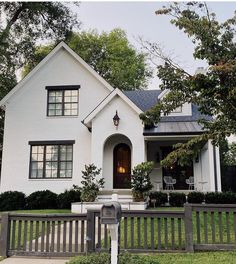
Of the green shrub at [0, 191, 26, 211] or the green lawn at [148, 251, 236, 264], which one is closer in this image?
the green lawn at [148, 251, 236, 264]

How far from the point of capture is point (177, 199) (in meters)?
13.5

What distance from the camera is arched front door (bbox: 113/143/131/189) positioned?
607 inches

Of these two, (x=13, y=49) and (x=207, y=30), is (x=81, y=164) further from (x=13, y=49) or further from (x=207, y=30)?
(x=13, y=49)

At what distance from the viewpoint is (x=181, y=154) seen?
867 cm

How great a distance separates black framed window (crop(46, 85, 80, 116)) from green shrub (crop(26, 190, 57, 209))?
4.33m

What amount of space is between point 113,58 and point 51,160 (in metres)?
20.6

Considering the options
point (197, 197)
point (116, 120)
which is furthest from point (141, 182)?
point (116, 120)

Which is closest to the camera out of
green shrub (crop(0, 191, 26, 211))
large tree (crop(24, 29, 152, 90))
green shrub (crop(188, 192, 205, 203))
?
green shrub (crop(188, 192, 205, 203))

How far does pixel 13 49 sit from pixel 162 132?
1453 cm

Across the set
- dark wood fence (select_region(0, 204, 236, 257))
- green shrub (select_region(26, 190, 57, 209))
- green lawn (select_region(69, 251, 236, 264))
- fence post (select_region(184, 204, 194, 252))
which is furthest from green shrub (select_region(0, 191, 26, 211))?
fence post (select_region(184, 204, 194, 252))

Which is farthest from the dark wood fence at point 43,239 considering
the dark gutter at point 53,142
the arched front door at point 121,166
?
the dark gutter at point 53,142

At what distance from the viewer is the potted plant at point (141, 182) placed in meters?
12.4

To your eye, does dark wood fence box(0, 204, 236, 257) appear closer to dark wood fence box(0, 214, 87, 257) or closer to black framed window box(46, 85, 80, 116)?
dark wood fence box(0, 214, 87, 257)

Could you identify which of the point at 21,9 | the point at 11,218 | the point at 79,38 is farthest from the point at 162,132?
the point at 79,38
